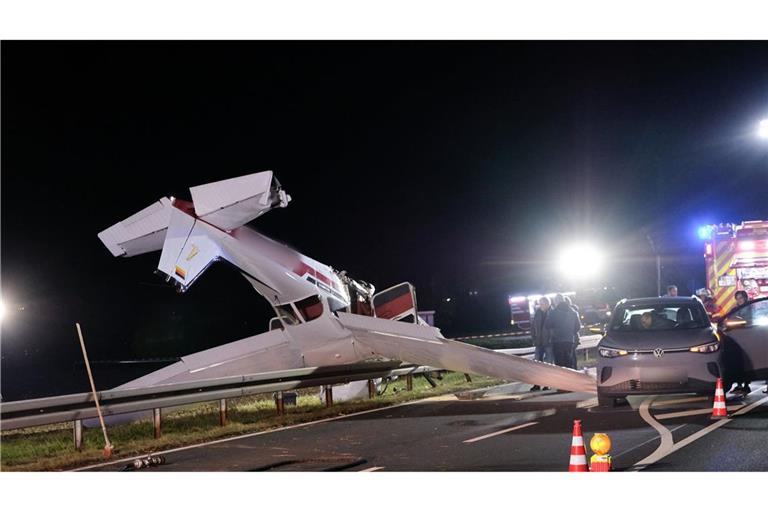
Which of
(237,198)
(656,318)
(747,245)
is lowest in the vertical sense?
(656,318)

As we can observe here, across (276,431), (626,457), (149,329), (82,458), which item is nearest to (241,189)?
(276,431)

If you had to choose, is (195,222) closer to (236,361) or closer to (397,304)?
(236,361)

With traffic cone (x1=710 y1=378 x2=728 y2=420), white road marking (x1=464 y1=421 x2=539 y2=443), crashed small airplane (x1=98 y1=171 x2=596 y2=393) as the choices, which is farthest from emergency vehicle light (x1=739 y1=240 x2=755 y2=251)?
white road marking (x1=464 y1=421 x2=539 y2=443)

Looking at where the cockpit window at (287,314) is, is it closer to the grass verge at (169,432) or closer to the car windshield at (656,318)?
the grass verge at (169,432)

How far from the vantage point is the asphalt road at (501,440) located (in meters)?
8.88

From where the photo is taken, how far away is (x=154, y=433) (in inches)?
473

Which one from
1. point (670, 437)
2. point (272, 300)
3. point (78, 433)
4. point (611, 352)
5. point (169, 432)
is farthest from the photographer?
point (272, 300)

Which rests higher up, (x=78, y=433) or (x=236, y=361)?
(x=236, y=361)

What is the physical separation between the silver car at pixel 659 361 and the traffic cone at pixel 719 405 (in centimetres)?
30

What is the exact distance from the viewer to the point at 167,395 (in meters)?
12.0

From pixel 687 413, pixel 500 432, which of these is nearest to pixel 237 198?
pixel 500 432

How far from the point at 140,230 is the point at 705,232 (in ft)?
55.3

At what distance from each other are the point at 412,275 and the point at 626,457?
54997mm

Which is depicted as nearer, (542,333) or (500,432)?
(500,432)
